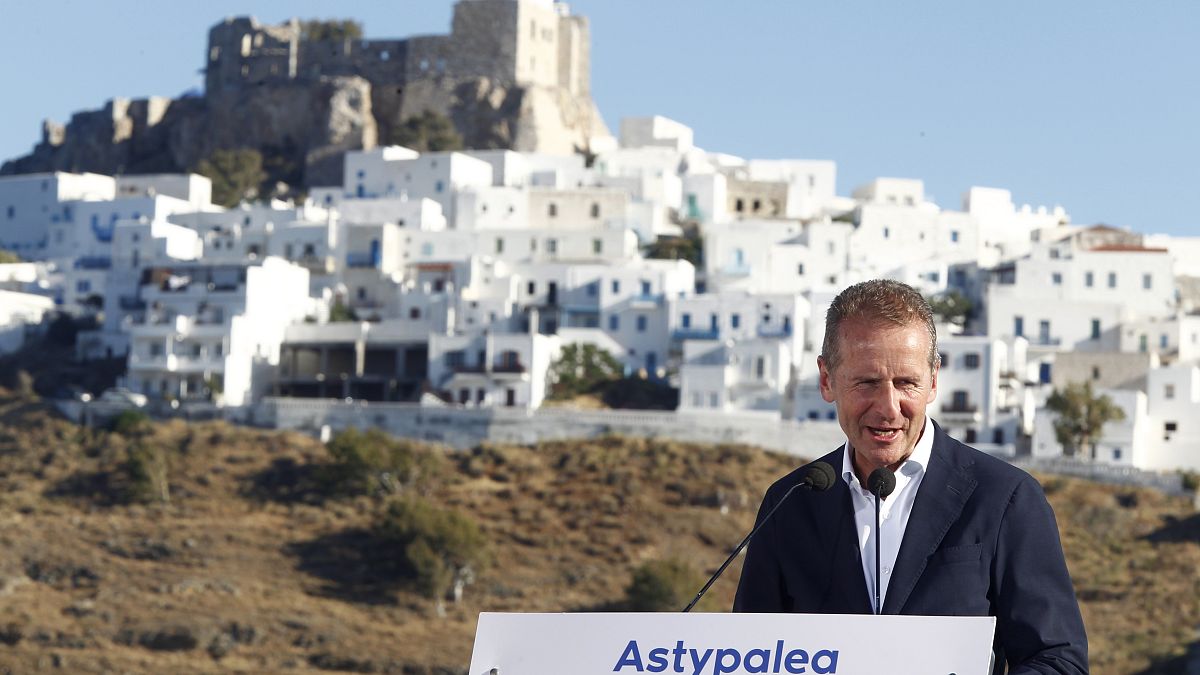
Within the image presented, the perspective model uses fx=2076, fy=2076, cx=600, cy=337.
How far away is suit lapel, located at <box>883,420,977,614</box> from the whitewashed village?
1716 inches

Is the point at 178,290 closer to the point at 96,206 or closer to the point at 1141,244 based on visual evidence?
the point at 96,206

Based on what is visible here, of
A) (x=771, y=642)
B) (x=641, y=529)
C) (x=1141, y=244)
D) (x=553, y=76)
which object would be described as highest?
(x=553, y=76)

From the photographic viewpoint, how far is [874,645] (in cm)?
388

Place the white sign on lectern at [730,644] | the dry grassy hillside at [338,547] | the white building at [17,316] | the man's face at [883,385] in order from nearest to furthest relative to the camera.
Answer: the white sign on lectern at [730,644] < the man's face at [883,385] < the dry grassy hillside at [338,547] < the white building at [17,316]

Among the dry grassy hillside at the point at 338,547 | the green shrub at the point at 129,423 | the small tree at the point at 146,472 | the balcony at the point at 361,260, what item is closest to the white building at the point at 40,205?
the balcony at the point at 361,260

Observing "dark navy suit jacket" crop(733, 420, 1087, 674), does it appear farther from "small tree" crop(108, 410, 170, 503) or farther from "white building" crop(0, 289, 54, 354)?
"white building" crop(0, 289, 54, 354)

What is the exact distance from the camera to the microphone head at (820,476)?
181 inches

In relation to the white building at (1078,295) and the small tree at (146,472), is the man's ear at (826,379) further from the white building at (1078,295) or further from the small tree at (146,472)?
the white building at (1078,295)

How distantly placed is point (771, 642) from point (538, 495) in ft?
150

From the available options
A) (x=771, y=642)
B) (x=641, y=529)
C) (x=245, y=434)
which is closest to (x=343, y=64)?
(x=245, y=434)

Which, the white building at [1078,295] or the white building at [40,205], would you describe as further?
the white building at [40,205]

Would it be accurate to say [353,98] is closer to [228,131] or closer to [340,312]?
[228,131]

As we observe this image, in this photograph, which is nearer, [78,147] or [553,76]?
[553,76]

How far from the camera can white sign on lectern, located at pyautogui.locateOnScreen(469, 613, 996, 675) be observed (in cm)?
385
